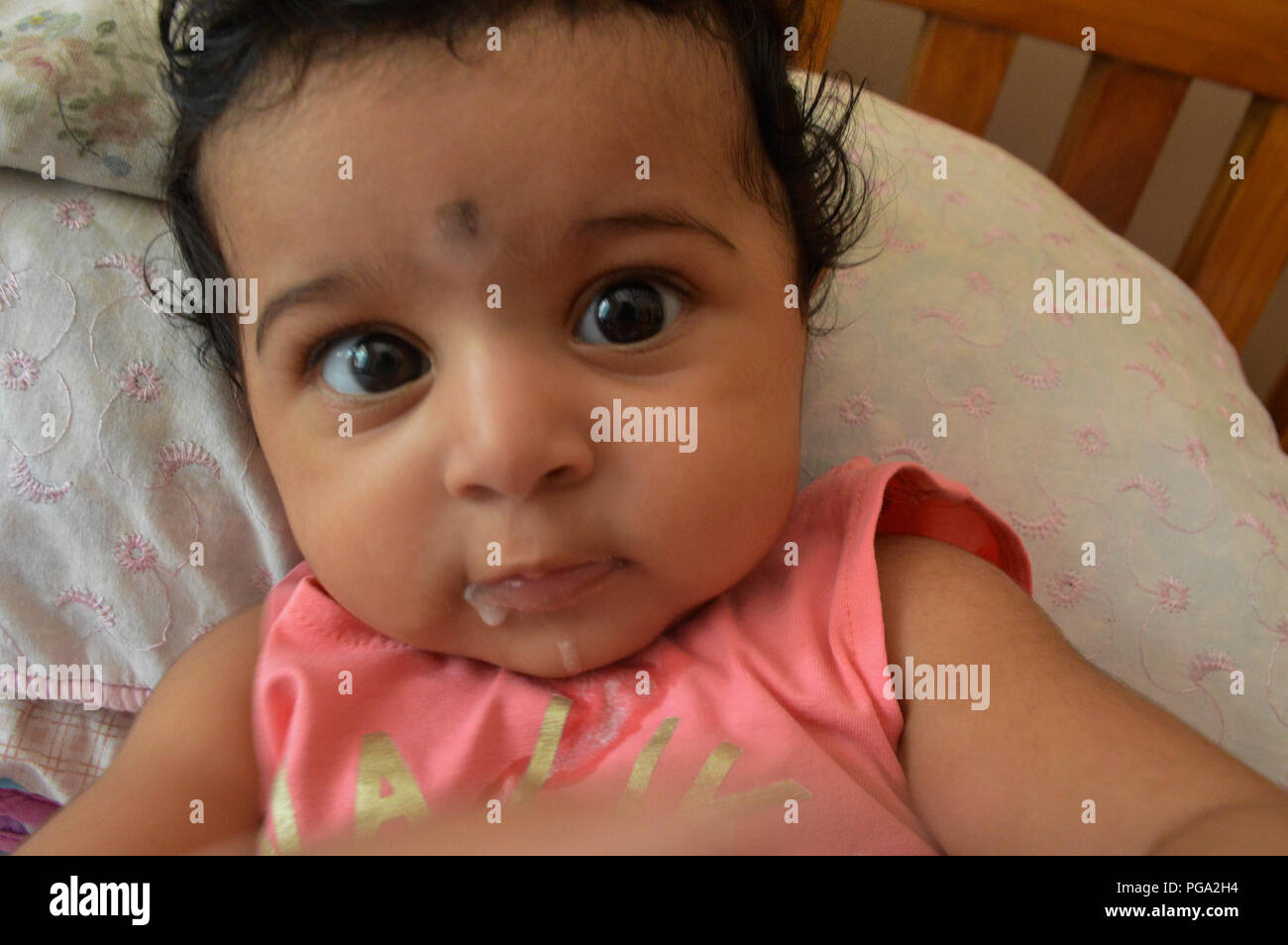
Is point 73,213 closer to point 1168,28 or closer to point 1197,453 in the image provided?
point 1197,453

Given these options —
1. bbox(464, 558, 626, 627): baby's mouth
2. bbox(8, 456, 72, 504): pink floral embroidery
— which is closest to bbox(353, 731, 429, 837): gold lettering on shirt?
bbox(464, 558, 626, 627): baby's mouth

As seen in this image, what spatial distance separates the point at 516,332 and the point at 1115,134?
3.88ft

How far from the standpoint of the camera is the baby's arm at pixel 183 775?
22.9 inches

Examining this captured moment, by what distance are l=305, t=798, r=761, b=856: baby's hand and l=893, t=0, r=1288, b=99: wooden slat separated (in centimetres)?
115

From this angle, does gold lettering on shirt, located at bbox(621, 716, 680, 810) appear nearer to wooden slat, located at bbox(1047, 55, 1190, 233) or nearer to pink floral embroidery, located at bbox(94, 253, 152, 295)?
pink floral embroidery, located at bbox(94, 253, 152, 295)

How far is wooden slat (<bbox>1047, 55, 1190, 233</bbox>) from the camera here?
131 centimetres

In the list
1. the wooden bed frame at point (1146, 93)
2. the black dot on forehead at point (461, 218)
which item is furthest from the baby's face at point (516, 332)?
the wooden bed frame at point (1146, 93)

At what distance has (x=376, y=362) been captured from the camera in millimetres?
608

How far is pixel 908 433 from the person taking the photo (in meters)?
0.92

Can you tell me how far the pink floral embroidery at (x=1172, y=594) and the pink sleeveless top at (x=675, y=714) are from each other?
0.21 meters

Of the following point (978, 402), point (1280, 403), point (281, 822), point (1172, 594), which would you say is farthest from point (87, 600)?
point (1280, 403)

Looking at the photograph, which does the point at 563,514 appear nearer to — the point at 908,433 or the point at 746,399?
the point at 746,399

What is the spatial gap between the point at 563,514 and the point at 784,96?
1.32 feet
